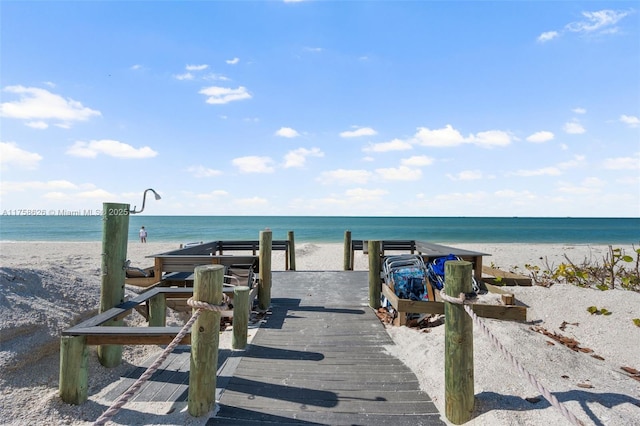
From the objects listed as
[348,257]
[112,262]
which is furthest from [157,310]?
[348,257]

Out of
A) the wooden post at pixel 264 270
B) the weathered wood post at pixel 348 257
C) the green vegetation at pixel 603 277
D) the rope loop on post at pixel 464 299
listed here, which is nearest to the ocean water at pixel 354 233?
the weathered wood post at pixel 348 257

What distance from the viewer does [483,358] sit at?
171 inches

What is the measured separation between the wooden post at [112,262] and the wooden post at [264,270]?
121 inches

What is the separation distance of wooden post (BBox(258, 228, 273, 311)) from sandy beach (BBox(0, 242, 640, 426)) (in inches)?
69.1

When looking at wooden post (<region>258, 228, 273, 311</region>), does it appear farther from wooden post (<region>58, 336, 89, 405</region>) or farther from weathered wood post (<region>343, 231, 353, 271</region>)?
weathered wood post (<region>343, 231, 353, 271</region>)

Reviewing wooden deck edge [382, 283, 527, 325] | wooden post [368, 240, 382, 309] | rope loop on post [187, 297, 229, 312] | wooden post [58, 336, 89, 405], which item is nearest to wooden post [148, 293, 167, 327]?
wooden post [58, 336, 89, 405]

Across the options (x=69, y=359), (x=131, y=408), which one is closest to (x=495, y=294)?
(x=131, y=408)

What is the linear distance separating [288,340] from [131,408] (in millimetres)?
2503

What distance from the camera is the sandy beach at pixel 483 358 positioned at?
3.41m

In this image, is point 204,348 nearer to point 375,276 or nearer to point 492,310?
point 492,310

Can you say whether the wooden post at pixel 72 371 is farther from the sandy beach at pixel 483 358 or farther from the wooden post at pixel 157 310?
the wooden post at pixel 157 310

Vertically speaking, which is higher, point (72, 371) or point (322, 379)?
point (72, 371)

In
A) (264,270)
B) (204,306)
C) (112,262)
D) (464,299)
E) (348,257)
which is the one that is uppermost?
(112,262)

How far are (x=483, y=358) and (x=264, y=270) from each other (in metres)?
4.56
